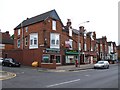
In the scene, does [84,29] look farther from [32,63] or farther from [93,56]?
[32,63]

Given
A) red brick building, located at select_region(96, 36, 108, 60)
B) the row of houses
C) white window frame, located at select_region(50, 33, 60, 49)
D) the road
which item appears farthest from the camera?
red brick building, located at select_region(96, 36, 108, 60)

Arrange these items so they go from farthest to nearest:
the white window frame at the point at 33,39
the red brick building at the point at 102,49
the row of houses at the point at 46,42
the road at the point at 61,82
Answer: the red brick building at the point at 102,49
the white window frame at the point at 33,39
the row of houses at the point at 46,42
the road at the point at 61,82

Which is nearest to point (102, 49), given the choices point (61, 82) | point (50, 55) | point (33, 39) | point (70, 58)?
point (70, 58)

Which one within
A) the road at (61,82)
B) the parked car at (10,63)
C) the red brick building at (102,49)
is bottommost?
the road at (61,82)

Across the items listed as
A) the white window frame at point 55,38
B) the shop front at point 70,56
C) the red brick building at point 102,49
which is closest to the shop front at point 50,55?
the white window frame at point 55,38

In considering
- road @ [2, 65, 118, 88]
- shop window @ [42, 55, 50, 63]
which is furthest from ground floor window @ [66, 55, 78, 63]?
road @ [2, 65, 118, 88]

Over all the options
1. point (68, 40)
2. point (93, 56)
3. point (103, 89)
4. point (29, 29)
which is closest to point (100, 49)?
point (93, 56)

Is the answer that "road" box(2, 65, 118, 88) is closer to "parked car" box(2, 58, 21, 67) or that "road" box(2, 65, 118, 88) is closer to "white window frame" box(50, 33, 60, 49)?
"parked car" box(2, 58, 21, 67)

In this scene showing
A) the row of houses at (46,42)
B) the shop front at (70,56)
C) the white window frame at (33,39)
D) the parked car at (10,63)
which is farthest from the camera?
the shop front at (70,56)

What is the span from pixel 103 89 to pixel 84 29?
40218mm

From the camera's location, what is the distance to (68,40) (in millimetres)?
41656

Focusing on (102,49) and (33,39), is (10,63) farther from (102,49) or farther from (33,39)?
(102,49)

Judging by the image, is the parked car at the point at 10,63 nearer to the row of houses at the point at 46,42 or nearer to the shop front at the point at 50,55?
the row of houses at the point at 46,42

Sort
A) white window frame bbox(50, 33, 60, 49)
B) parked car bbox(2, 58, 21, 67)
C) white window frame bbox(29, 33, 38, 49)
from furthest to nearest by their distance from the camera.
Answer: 1. white window frame bbox(50, 33, 60, 49)
2. white window frame bbox(29, 33, 38, 49)
3. parked car bbox(2, 58, 21, 67)
